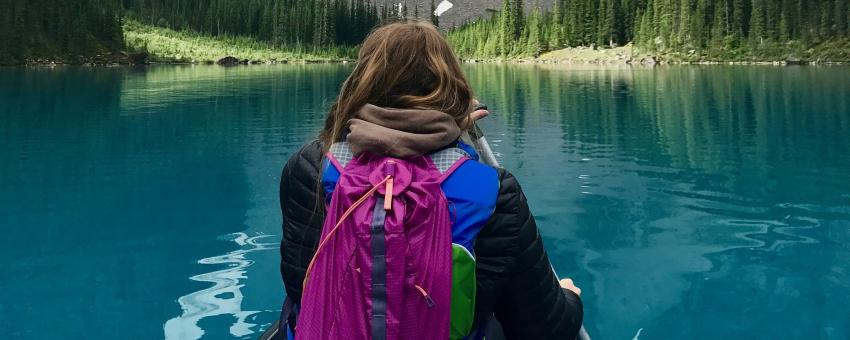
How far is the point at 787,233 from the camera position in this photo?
11.6 metres

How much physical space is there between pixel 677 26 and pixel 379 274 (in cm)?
14186

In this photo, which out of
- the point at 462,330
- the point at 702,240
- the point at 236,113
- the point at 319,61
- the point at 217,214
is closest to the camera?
the point at 462,330

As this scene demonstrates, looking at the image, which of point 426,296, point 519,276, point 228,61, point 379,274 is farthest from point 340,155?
point 228,61

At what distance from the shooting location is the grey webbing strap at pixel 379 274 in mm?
2412

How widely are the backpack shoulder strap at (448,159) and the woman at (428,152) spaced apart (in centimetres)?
3

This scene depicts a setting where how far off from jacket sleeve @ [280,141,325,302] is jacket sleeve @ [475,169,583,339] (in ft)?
2.39

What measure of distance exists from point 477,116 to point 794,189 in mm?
14553

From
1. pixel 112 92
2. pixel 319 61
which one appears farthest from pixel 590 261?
pixel 319 61

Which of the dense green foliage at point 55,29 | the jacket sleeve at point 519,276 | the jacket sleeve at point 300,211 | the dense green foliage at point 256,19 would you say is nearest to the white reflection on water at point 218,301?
the jacket sleeve at point 300,211

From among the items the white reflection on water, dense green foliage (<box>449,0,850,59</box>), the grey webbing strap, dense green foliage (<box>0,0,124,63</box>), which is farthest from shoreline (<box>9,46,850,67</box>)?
the grey webbing strap

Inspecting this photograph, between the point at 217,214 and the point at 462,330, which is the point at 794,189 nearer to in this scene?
the point at 217,214

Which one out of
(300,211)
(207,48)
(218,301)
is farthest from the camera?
(207,48)

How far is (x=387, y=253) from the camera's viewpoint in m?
2.43

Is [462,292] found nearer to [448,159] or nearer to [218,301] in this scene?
[448,159]
